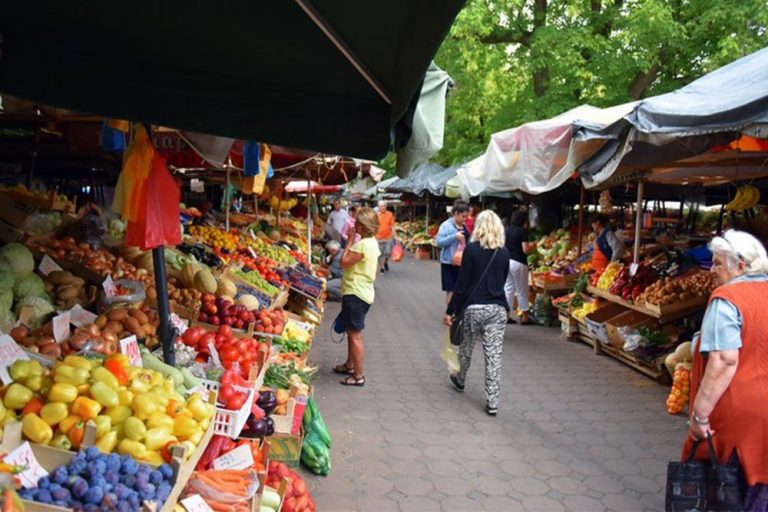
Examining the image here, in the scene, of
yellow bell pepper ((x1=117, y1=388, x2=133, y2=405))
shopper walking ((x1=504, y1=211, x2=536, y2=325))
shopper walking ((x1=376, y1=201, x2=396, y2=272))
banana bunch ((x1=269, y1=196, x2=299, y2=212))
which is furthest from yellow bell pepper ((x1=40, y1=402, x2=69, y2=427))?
shopper walking ((x1=376, y1=201, x2=396, y2=272))

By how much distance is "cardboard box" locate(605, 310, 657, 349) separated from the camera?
843 cm

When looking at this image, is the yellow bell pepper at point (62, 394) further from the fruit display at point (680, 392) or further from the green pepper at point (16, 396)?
the fruit display at point (680, 392)

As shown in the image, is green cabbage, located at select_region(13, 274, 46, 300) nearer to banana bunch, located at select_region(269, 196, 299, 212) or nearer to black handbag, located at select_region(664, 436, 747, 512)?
black handbag, located at select_region(664, 436, 747, 512)

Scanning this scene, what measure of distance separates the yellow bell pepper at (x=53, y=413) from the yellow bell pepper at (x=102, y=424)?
134 millimetres

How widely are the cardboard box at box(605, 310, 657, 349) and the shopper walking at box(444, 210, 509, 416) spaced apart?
277cm

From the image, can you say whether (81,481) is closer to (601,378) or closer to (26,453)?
(26,453)

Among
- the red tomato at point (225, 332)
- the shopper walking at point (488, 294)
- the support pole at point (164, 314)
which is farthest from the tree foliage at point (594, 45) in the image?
the support pole at point (164, 314)

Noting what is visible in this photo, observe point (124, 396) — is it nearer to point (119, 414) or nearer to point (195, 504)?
point (119, 414)

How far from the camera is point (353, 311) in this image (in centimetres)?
698

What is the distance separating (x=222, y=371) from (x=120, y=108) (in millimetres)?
1851

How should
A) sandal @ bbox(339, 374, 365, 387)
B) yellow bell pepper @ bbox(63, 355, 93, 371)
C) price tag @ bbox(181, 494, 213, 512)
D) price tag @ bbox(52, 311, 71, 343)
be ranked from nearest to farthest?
price tag @ bbox(181, 494, 213, 512), yellow bell pepper @ bbox(63, 355, 93, 371), price tag @ bbox(52, 311, 71, 343), sandal @ bbox(339, 374, 365, 387)

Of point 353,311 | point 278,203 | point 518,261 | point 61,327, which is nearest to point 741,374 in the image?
point 61,327

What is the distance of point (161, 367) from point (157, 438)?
1077mm

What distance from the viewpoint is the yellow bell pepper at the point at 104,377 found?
3.01 meters
